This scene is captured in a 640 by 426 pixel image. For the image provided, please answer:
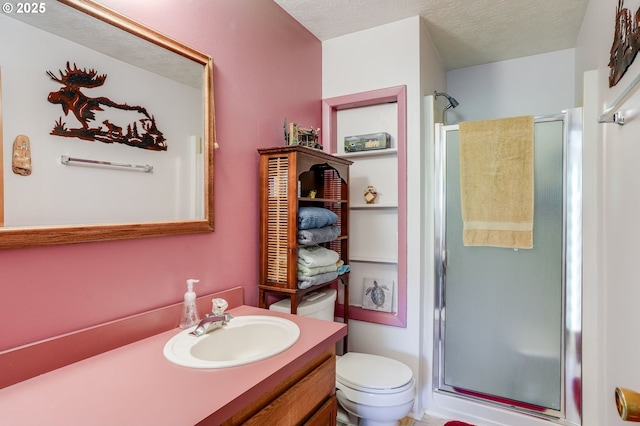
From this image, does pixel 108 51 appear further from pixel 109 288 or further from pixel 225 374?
pixel 225 374

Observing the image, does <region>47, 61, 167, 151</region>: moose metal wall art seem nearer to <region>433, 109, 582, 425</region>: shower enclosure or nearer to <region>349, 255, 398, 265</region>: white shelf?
<region>349, 255, 398, 265</region>: white shelf

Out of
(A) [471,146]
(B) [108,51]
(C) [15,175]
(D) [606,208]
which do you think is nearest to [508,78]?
(A) [471,146]

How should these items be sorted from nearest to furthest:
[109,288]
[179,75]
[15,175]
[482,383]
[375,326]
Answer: [15,175], [109,288], [179,75], [482,383], [375,326]

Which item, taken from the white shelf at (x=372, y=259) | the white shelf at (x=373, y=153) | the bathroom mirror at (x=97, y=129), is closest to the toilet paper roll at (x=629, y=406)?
the bathroom mirror at (x=97, y=129)

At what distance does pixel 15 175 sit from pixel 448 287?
215cm

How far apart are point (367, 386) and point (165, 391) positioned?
1.11 metres

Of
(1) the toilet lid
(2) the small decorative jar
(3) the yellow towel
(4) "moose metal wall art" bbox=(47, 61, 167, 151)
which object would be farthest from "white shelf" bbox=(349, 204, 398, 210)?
(4) "moose metal wall art" bbox=(47, 61, 167, 151)

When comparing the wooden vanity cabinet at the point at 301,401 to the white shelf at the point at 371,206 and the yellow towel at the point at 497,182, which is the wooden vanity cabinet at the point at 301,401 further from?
the yellow towel at the point at 497,182

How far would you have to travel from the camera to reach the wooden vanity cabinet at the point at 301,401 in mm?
859

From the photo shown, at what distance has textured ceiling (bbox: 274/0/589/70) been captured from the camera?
1910 mm

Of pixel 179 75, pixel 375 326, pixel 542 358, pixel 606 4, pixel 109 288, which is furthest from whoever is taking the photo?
pixel 375 326

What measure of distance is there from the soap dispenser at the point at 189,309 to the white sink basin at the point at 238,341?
7cm

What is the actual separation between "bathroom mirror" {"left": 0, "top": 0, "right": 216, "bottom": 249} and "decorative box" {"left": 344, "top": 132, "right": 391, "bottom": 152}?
3.59 ft

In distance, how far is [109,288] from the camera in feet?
3.56
